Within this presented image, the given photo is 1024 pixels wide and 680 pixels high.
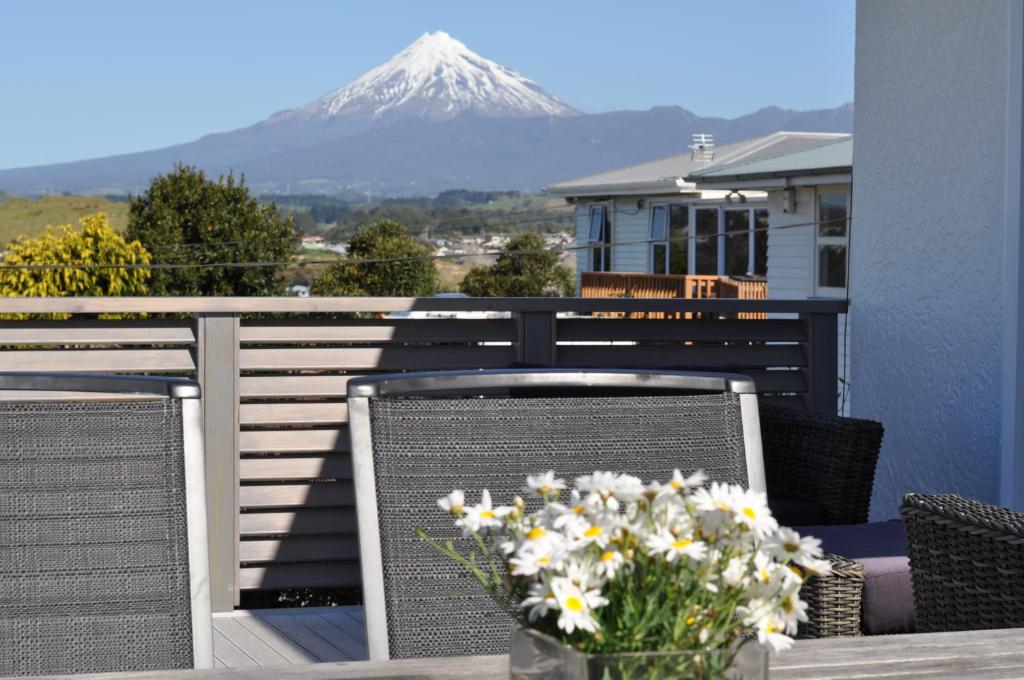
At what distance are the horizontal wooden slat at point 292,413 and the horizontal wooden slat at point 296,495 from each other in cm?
19

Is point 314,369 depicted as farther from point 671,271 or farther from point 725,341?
point 671,271

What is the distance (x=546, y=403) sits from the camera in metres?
1.55

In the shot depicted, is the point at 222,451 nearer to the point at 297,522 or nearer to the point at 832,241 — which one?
the point at 297,522

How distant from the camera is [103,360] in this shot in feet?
12.2

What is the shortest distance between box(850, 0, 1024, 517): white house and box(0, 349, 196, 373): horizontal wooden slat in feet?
7.44

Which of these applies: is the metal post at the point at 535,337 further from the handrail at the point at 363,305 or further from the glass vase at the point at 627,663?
the glass vase at the point at 627,663

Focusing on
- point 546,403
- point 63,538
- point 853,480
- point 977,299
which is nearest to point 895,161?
point 977,299

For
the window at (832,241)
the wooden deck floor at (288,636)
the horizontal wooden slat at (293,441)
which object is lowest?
the wooden deck floor at (288,636)

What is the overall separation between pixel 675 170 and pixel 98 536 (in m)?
21.5

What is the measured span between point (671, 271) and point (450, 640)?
19.8 metres

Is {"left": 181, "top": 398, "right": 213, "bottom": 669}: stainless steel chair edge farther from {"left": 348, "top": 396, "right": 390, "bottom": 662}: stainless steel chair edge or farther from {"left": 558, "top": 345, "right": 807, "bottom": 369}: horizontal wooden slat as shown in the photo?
{"left": 558, "top": 345, "right": 807, "bottom": 369}: horizontal wooden slat

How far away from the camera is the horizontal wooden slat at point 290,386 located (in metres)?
3.86

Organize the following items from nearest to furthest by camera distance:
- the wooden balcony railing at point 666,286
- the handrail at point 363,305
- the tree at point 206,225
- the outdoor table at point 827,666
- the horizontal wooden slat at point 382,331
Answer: the outdoor table at point 827,666 < the handrail at point 363,305 < the horizontal wooden slat at point 382,331 < the wooden balcony railing at point 666,286 < the tree at point 206,225

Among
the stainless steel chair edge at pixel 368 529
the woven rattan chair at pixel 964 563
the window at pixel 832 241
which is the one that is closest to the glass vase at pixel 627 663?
the stainless steel chair edge at pixel 368 529
